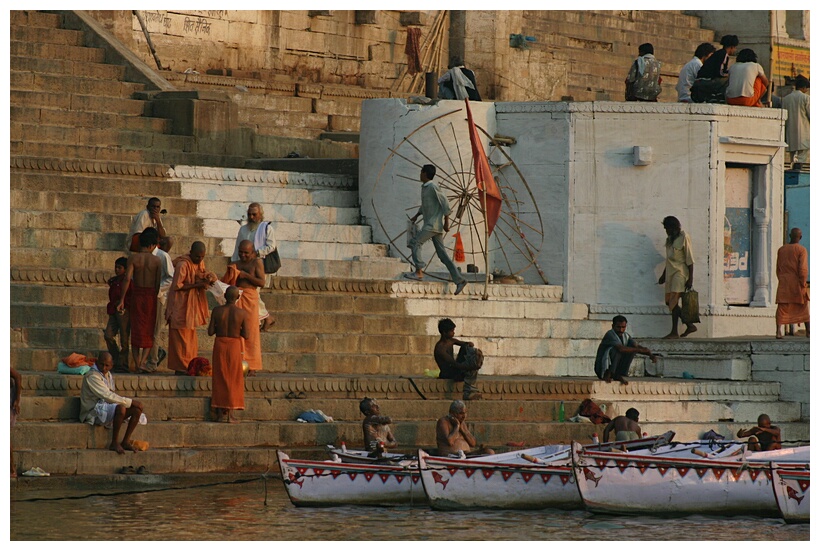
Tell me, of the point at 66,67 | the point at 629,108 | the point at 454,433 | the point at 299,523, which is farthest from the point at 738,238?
the point at 299,523

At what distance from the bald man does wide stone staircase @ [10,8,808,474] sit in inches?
14.0

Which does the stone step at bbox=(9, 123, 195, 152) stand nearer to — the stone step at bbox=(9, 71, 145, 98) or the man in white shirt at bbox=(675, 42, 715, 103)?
the stone step at bbox=(9, 71, 145, 98)

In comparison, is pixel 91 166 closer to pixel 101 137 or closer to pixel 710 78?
pixel 101 137

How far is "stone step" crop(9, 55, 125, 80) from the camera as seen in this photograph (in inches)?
782

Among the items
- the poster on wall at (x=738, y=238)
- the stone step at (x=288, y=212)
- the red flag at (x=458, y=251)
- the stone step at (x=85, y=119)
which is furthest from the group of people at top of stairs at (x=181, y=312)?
the poster on wall at (x=738, y=238)

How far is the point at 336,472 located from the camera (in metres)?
13.6

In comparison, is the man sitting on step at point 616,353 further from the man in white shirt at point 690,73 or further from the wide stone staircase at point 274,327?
the man in white shirt at point 690,73

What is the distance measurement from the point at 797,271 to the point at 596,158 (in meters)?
2.45

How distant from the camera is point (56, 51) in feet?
66.4

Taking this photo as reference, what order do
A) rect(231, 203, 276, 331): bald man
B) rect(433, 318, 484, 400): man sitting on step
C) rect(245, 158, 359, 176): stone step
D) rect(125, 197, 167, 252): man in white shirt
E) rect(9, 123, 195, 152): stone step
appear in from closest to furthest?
rect(433, 318, 484, 400): man sitting on step → rect(231, 203, 276, 331): bald man → rect(125, 197, 167, 252): man in white shirt → rect(9, 123, 195, 152): stone step → rect(245, 158, 359, 176): stone step

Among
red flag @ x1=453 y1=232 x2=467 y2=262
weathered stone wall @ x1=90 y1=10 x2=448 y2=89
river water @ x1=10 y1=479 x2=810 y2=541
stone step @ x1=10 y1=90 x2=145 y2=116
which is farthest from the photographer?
weathered stone wall @ x1=90 y1=10 x2=448 y2=89

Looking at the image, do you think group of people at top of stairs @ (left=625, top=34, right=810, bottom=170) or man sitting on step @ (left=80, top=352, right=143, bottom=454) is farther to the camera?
group of people at top of stairs @ (left=625, top=34, right=810, bottom=170)

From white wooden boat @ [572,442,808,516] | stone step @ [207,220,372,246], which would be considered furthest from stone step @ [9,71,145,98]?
white wooden boat @ [572,442,808,516]

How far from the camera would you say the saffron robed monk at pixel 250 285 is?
1570 centimetres
